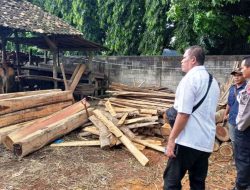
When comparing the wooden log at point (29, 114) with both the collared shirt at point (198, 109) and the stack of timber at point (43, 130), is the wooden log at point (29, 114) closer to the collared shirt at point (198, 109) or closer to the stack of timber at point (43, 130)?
the stack of timber at point (43, 130)

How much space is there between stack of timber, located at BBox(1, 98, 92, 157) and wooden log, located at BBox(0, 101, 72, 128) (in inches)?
5.6

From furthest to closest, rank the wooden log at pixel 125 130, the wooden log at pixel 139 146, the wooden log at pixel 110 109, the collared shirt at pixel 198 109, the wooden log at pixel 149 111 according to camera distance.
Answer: the wooden log at pixel 110 109 < the wooden log at pixel 149 111 < the wooden log at pixel 125 130 < the wooden log at pixel 139 146 < the collared shirt at pixel 198 109

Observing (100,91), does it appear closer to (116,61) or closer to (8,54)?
(116,61)

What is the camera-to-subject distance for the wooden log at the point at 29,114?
20.7ft

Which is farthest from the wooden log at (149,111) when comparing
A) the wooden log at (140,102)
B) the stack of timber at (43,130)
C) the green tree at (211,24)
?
the green tree at (211,24)

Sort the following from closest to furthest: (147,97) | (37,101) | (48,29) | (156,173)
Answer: (156,173) < (37,101) < (147,97) < (48,29)

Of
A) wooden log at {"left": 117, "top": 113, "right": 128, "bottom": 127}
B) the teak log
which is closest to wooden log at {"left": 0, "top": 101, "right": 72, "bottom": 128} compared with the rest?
wooden log at {"left": 117, "top": 113, "right": 128, "bottom": 127}

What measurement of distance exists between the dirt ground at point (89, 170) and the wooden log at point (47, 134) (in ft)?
0.46

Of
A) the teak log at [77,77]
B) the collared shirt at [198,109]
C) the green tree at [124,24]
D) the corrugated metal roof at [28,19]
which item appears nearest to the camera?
the collared shirt at [198,109]

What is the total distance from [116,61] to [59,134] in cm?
635

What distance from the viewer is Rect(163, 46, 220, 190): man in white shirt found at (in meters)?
2.82

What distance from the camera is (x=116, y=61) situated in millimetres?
12102

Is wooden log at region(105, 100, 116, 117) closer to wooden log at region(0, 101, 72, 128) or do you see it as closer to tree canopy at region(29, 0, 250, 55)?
wooden log at region(0, 101, 72, 128)

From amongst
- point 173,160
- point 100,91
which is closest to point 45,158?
point 173,160
